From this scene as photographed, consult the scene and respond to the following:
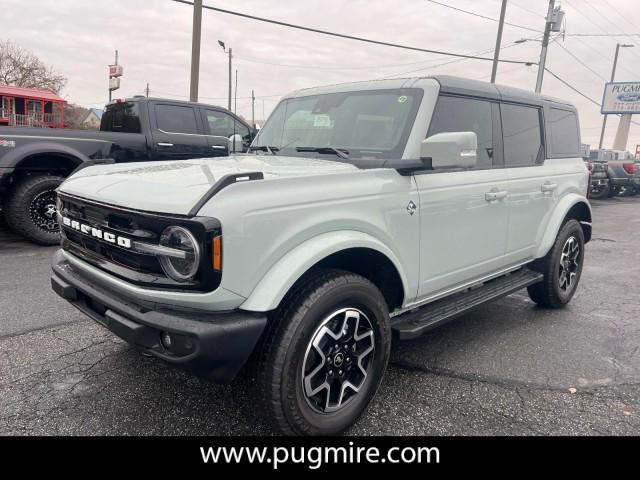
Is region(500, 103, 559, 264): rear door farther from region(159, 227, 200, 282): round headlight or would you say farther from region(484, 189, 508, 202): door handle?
region(159, 227, 200, 282): round headlight

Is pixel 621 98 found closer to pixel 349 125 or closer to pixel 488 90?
pixel 488 90

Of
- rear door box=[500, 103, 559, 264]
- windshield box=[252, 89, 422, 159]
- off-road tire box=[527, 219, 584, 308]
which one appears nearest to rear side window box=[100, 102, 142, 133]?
windshield box=[252, 89, 422, 159]

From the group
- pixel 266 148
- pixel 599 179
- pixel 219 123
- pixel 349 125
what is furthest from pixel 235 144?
pixel 599 179

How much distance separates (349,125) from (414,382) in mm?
1765

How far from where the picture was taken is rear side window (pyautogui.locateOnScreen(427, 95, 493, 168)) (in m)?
3.30

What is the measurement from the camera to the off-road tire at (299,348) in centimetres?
226

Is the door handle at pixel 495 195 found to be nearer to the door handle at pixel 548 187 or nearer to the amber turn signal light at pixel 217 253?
the door handle at pixel 548 187

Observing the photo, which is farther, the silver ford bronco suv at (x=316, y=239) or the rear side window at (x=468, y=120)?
the rear side window at (x=468, y=120)

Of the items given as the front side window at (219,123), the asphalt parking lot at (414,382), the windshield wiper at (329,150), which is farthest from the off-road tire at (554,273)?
the front side window at (219,123)

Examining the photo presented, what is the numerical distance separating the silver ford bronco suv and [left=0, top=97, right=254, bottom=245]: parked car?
2.28 metres

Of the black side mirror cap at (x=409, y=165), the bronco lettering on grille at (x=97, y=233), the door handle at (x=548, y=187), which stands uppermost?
the black side mirror cap at (x=409, y=165)

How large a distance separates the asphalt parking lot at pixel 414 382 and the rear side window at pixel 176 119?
12.8 feet
